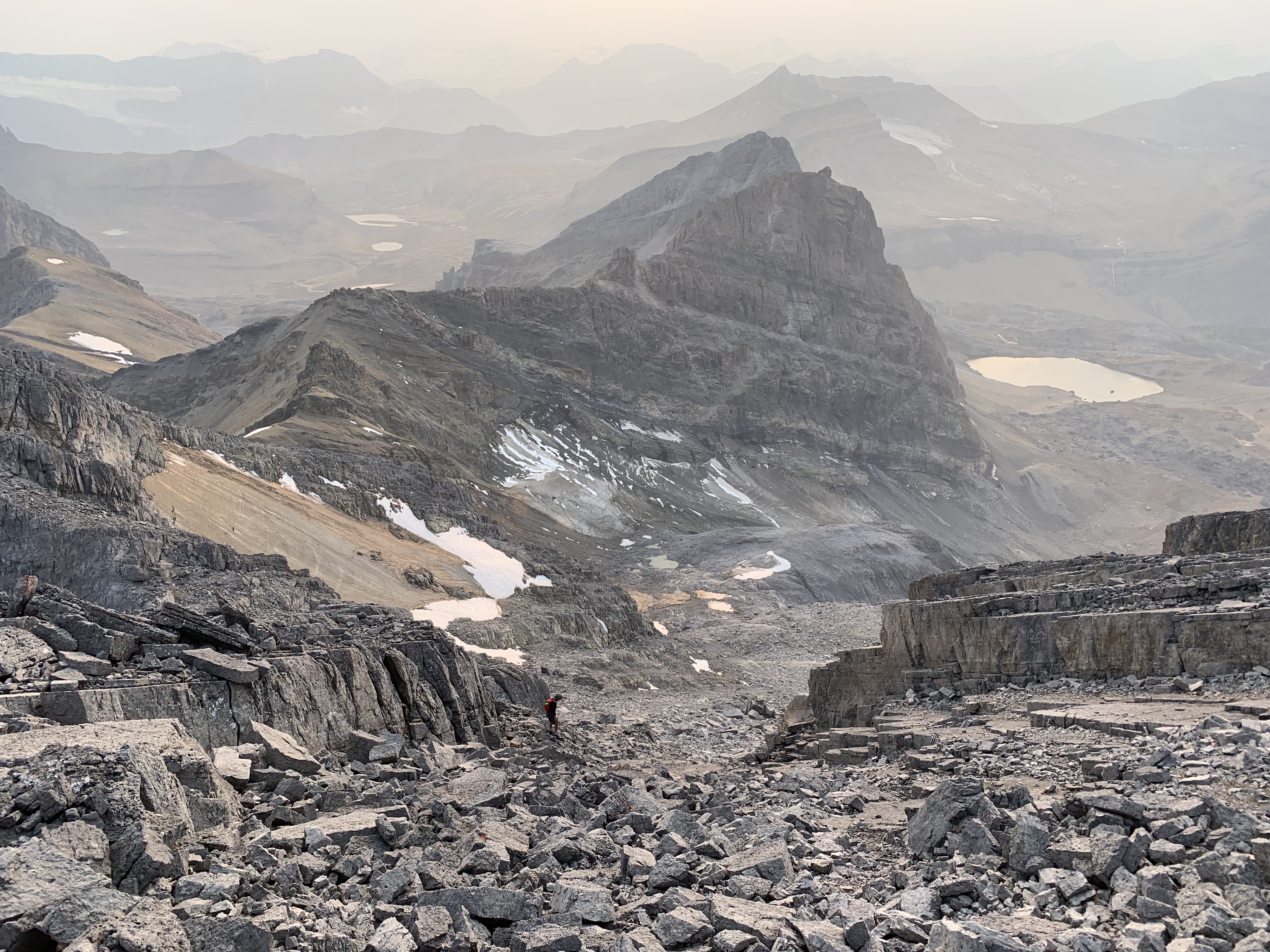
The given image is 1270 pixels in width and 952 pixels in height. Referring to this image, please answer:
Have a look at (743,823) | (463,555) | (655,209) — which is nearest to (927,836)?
(743,823)

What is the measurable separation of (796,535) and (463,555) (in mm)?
34315

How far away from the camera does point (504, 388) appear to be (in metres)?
91.0

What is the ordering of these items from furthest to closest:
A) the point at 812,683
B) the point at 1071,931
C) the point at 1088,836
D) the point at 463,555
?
→ 1. the point at 463,555
2. the point at 812,683
3. the point at 1088,836
4. the point at 1071,931

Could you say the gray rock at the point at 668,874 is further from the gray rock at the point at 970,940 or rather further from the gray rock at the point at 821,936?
the gray rock at the point at 970,940

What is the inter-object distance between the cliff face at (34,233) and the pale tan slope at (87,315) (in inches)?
1191

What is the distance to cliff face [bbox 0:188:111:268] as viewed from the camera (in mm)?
163375

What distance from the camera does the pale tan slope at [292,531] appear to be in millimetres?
37781

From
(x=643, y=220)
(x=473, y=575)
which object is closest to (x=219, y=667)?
(x=473, y=575)

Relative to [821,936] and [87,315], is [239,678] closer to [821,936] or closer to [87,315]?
[821,936]

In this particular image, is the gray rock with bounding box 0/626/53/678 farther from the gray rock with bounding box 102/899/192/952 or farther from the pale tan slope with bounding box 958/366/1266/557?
the pale tan slope with bounding box 958/366/1266/557

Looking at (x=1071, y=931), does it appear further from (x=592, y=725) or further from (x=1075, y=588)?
(x=592, y=725)

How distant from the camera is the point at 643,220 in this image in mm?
168500

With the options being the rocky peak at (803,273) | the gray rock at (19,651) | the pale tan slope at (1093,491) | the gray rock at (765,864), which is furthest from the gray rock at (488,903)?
the rocky peak at (803,273)

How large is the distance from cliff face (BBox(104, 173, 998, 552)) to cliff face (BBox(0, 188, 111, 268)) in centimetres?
8813
